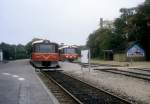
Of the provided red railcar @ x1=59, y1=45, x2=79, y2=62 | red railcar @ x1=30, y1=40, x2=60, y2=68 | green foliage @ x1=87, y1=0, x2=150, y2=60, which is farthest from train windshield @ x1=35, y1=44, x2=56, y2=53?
green foliage @ x1=87, y1=0, x2=150, y2=60

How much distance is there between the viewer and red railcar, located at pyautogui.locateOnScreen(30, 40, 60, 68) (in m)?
41.6

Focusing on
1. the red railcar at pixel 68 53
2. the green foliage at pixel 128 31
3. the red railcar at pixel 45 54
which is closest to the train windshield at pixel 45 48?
the red railcar at pixel 45 54

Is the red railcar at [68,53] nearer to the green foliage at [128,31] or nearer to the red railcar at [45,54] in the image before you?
the green foliage at [128,31]

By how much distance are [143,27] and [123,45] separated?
35.7ft

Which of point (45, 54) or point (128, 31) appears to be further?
point (128, 31)

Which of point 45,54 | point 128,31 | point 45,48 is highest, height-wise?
point 128,31

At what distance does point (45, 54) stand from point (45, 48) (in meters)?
0.87

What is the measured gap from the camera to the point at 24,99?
1505 centimetres

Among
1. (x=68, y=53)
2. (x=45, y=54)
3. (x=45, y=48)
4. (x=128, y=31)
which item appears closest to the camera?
(x=45, y=54)

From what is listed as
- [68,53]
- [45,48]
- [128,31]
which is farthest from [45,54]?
[128,31]

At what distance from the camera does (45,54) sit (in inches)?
1652

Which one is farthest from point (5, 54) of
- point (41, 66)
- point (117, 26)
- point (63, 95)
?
point (63, 95)

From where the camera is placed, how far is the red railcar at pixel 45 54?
137 ft

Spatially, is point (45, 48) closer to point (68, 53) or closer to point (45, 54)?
point (45, 54)
